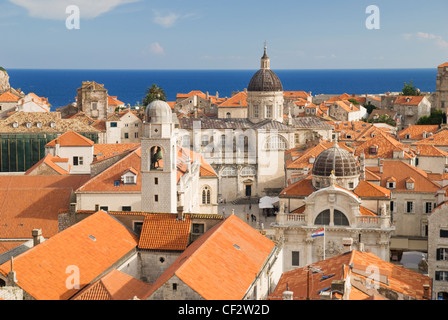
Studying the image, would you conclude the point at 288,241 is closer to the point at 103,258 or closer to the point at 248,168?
the point at 103,258

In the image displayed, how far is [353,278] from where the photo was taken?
89.4 feet

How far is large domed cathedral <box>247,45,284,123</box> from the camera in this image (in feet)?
257

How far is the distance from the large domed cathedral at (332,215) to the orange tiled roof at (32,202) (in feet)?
44.3

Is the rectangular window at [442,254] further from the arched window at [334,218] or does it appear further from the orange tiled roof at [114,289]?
the orange tiled roof at [114,289]

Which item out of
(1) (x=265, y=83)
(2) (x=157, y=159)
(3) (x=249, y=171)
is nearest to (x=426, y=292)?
(2) (x=157, y=159)

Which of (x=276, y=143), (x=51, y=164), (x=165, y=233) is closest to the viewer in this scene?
(x=165, y=233)

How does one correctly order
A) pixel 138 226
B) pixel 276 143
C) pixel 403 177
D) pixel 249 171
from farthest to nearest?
1. pixel 276 143
2. pixel 249 171
3. pixel 403 177
4. pixel 138 226

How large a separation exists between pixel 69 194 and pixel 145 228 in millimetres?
9873

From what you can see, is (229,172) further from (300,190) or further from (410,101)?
(410,101)

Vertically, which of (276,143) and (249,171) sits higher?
(276,143)

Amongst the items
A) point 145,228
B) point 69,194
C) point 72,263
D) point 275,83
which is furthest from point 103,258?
point 275,83

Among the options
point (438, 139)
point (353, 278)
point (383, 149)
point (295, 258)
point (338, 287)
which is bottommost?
point (295, 258)

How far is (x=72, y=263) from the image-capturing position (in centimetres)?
2836

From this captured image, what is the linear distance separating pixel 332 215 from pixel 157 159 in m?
11.7
